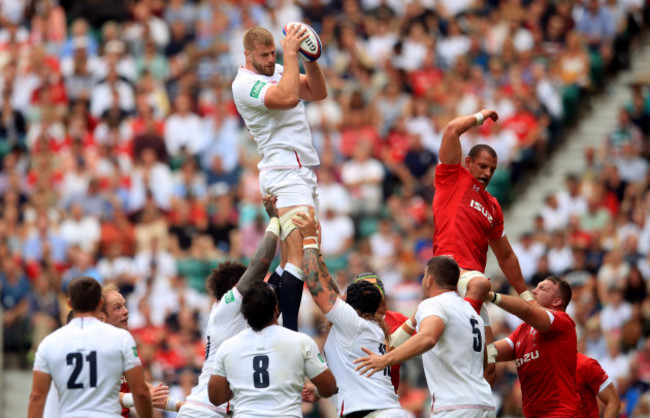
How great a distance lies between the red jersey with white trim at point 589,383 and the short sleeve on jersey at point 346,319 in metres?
2.84

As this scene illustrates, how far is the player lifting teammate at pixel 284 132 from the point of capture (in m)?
10.5

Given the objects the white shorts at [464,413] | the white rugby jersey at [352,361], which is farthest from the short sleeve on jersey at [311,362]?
the white shorts at [464,413]

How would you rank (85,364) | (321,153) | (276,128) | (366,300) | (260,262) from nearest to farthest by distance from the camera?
(85,364) < (366,300) < (260,262) < (276,128) < (321,153)

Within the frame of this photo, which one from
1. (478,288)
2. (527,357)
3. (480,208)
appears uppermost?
(480,208)

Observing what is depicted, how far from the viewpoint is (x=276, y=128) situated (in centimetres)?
1084

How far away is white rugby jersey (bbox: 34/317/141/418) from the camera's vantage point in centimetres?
945

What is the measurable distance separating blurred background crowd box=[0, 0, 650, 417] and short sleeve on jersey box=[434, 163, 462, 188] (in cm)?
622

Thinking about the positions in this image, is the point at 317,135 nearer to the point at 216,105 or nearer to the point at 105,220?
the point at 216,105

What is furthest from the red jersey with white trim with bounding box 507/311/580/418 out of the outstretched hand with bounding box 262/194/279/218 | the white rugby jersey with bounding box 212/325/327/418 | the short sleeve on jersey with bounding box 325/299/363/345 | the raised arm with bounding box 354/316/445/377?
the outstretched hand with bounding box 262/194/279/218

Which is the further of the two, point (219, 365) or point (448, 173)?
point (448, 173)

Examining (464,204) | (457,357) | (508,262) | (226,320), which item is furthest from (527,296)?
(226,320)

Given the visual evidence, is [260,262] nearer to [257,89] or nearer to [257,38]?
[257,89]

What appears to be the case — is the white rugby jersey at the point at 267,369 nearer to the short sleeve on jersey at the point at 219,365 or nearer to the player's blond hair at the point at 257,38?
the short sleeve on jersey at the point at 219,365

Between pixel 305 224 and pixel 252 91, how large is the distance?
50.7 inches
